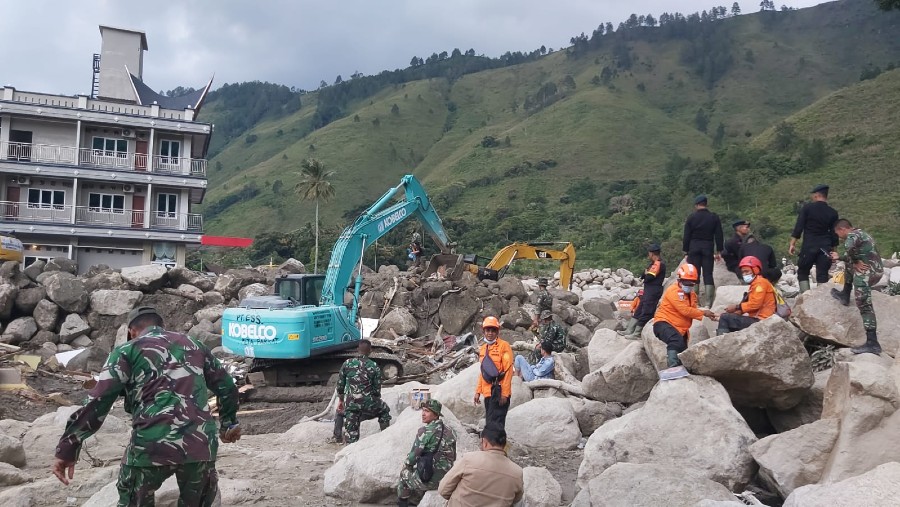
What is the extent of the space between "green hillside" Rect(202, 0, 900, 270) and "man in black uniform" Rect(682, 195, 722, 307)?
27491mm

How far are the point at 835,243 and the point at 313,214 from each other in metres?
63.0

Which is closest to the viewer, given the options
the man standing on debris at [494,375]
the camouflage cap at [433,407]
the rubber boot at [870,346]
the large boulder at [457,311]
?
the camouflage cap at [433,407]

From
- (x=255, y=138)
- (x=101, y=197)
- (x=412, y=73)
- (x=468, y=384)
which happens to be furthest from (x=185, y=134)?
(x=412, y=73)

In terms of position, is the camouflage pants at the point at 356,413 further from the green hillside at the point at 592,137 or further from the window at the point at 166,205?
the green hillside at the point at 592,137

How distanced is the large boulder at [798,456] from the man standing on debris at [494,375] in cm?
256

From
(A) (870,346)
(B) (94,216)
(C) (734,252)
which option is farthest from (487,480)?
(B) (94,216)

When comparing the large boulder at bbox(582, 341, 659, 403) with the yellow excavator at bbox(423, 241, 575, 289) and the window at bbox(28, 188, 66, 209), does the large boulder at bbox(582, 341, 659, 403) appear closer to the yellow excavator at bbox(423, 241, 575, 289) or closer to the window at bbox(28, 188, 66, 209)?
the yellow excavator at bbox(423, 241, 575, 289)

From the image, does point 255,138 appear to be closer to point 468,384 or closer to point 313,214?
point 313,214

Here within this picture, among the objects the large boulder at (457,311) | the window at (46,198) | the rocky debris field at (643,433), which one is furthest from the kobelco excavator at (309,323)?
the window at (46,198)

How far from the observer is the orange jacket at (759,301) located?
7520 millimetres

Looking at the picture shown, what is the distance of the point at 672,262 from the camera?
32031 millimetres

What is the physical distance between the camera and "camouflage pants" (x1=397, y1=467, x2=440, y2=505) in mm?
6082

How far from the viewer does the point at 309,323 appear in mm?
12898

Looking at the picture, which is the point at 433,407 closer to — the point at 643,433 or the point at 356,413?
the point at 643,433
